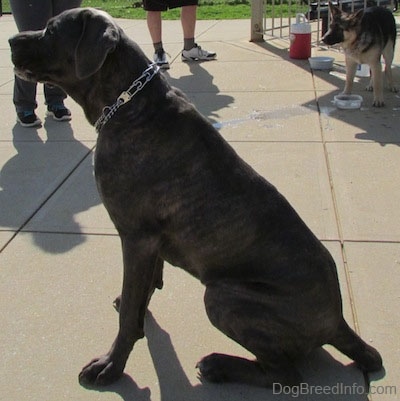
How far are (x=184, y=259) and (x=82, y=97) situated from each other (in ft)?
2.88

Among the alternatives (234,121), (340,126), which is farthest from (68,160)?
(340,126)

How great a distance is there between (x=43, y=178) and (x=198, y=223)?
2.49 m

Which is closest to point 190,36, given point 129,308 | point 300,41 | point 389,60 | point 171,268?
point 300,41

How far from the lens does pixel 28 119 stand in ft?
18.3

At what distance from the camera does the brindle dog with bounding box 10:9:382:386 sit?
2.32 metres

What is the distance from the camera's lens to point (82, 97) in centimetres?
257

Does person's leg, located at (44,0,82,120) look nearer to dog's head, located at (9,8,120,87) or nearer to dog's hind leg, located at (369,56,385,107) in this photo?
dog's head, located at (9,8,120,87)

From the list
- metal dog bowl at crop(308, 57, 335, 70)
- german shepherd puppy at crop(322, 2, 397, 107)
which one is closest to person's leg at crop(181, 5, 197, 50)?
metal dog bowl at crop(308, 57, 335, 70)

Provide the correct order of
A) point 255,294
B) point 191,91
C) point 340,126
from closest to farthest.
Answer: point 255,294 → point 340,126 → point 191,91

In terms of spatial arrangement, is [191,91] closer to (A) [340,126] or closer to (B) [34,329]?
(A) [340,126]

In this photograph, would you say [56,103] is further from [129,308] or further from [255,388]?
[255,388]

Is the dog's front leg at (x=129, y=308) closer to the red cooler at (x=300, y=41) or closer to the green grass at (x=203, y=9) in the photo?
the red cooler at (x=300, y=41)

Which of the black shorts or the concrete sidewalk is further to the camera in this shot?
the black shorts

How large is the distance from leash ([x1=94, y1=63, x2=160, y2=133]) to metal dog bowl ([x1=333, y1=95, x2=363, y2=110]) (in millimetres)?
3927
